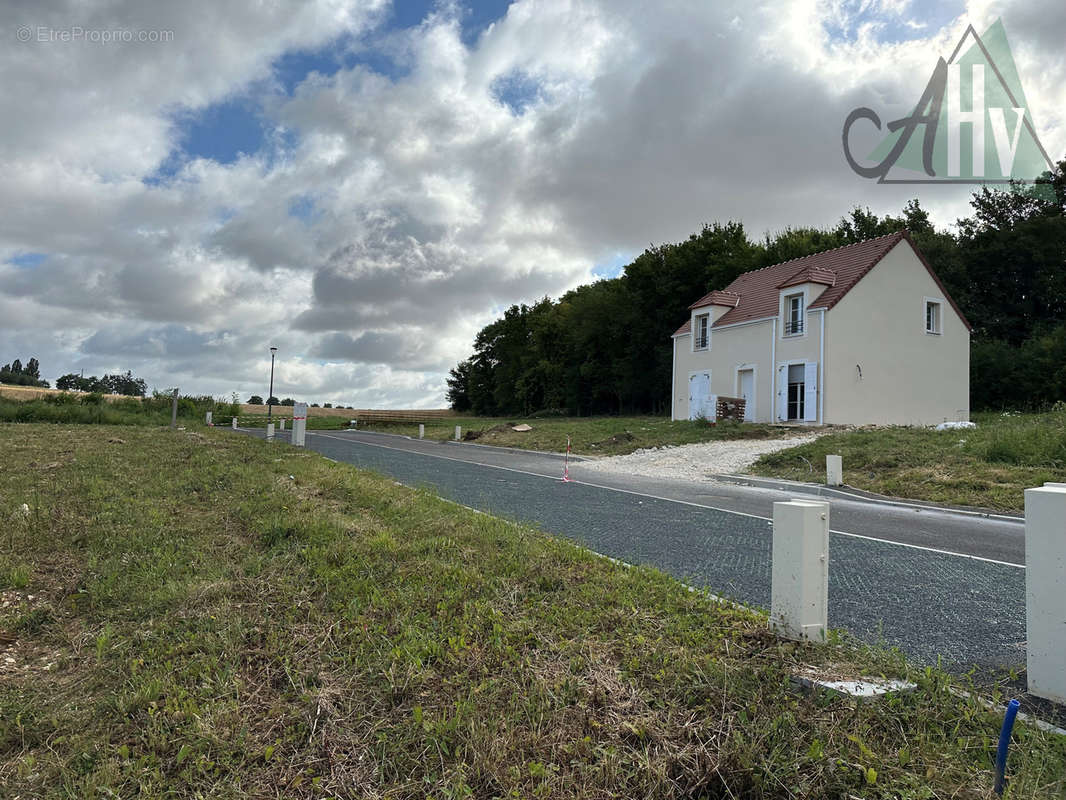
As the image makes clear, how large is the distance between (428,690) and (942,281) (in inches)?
1820

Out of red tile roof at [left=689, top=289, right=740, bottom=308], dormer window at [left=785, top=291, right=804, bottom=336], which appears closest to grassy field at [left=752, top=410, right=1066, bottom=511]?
dormer window at [left=785, top=291, right=804, bottom=336]

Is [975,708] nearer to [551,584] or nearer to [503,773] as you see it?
[503,773]

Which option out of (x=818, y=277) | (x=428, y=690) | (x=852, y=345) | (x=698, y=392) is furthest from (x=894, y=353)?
(x=428, y=690)

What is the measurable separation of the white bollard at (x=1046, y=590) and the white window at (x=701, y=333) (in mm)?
27661

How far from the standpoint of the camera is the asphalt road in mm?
4305

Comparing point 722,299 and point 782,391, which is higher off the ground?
point 722,299

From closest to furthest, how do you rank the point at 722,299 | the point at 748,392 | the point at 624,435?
the point at 624,435 < the point at 748,392 < the point at 722,299

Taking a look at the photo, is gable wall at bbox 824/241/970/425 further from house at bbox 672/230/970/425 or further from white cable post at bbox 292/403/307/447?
white cable post at bbox 292/403/307/447

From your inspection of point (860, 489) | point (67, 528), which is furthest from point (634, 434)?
point (67, 528)

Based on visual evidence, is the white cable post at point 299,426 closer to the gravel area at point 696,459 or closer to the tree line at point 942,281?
the gravel area at point 696,459

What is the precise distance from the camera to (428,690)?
121 inches

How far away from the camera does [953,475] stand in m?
13.3

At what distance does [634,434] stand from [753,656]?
874 inches

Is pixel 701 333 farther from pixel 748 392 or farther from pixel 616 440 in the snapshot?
pixel 616 440
